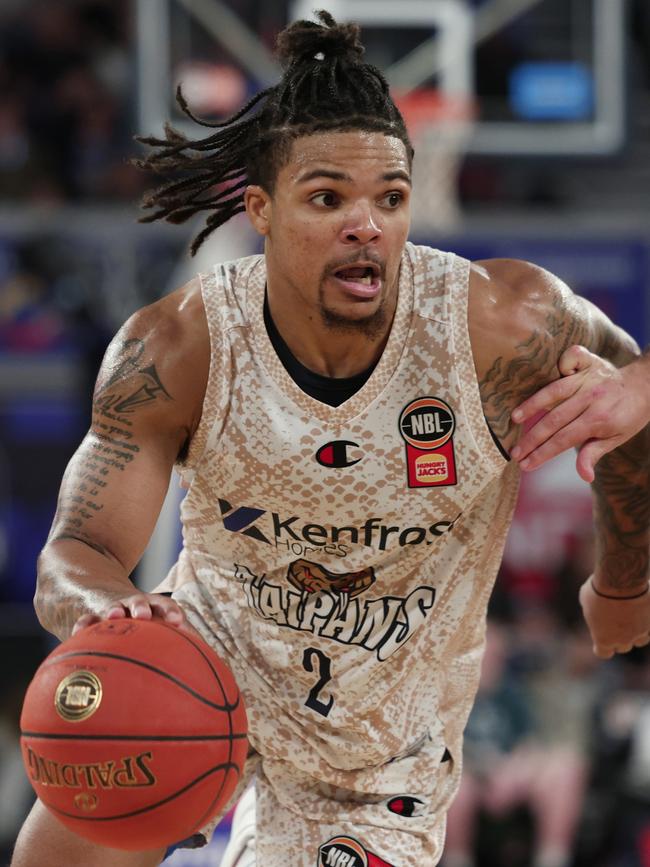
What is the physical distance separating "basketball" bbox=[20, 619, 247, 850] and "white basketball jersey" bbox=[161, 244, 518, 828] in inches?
27.1

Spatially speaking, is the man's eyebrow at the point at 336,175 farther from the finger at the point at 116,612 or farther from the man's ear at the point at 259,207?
the finger at the point at 116,612

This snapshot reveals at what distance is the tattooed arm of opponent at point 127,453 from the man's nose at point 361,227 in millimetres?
460

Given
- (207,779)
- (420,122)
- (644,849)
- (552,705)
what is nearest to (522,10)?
(420,122)

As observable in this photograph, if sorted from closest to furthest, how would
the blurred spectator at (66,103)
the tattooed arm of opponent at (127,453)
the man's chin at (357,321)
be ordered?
the tattooed arm of opponent at (127,453)
the man's chin at (357,321)
the blurred spectator at (66,103)

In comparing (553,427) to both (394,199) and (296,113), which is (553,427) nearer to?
(394,199)

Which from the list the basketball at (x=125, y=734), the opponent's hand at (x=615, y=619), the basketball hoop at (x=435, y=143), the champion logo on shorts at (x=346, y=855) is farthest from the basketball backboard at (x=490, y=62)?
the basketball at (x=125, y=734)

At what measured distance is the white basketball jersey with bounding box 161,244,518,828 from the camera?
11.4ft

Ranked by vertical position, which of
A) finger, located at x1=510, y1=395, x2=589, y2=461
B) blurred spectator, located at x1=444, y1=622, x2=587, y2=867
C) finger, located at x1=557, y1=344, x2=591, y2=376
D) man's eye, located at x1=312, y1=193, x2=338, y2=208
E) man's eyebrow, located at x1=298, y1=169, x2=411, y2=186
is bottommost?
blurred spectator, located at x1=444, y1=622, x2=587, y2=867

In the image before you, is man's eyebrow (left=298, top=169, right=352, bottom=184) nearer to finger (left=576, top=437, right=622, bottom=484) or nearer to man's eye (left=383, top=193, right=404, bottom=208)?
man's eye (left=383, top=193, right=404, bottom=208)

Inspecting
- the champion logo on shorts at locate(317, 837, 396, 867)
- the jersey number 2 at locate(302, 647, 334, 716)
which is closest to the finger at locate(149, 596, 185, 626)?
the jersey number 2 at locate(302, 647, 334, 716)

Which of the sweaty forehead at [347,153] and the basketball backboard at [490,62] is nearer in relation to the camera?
the sweaty forehead at [347,153]

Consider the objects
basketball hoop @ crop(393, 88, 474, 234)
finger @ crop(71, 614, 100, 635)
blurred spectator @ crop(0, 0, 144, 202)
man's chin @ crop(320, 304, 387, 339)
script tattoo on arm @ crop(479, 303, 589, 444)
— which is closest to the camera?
finger @ crop(71, 614, 100, 635)

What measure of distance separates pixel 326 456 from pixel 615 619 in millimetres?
1191

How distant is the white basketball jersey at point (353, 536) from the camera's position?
347cm
